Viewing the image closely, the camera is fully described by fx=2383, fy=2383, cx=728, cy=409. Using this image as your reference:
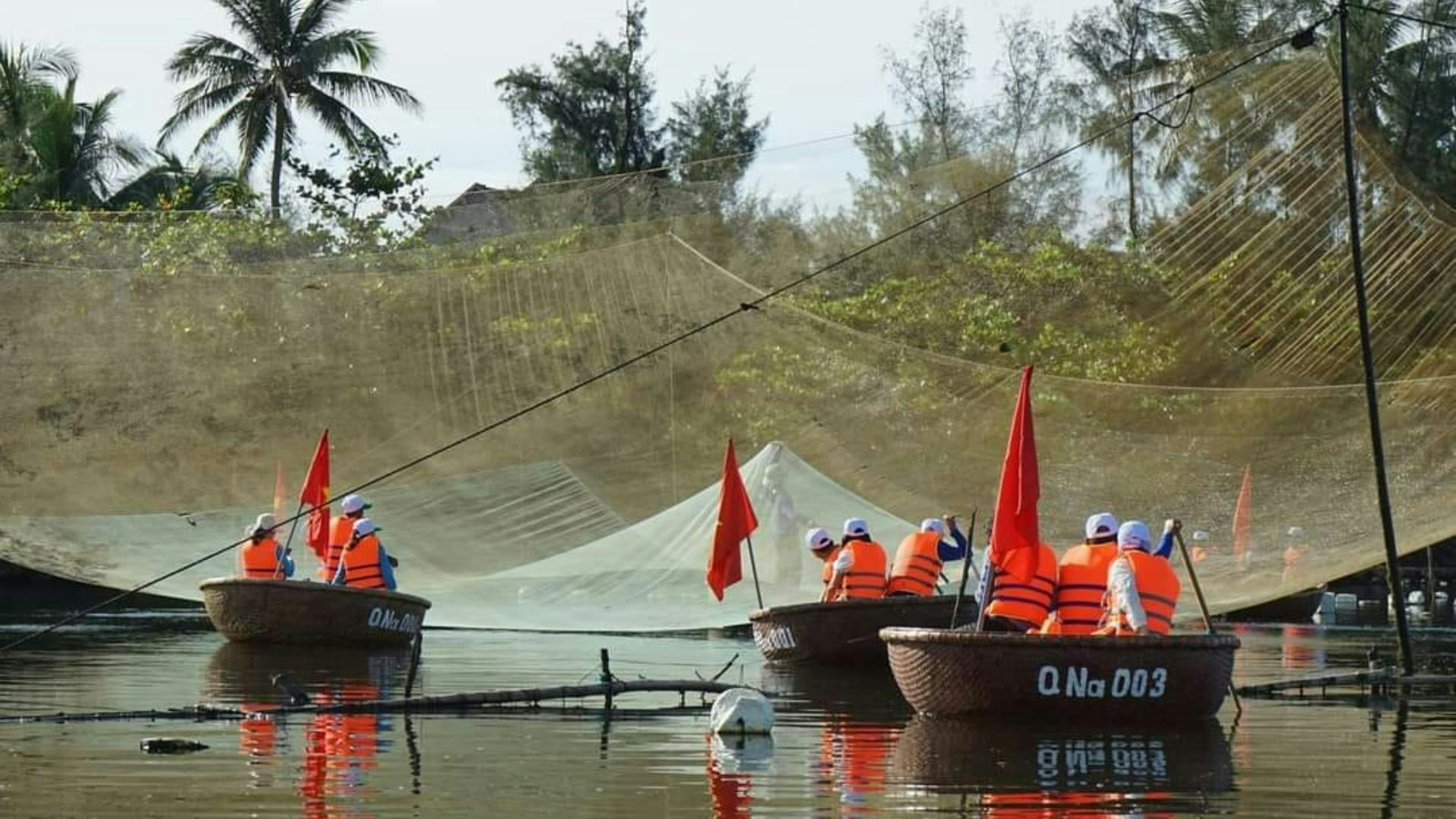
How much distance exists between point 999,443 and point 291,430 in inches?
283

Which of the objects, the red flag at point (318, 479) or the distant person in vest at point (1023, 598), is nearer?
the distant person in vest at point (1023, 598)

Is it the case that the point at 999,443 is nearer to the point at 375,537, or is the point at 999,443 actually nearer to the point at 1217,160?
the point at 1217,160

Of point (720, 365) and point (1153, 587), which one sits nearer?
point (1153, 587)

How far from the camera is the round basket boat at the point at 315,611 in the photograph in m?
23.8

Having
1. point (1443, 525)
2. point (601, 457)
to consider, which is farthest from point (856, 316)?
point (1443, 525)

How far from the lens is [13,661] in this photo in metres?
22.5

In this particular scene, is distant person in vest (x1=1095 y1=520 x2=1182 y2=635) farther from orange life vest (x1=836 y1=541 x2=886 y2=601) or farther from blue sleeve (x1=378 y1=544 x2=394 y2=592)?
blue sleeve (x1=378 y1=544 x2=394 y2=592)

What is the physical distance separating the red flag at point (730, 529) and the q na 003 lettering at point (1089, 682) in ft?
24.8

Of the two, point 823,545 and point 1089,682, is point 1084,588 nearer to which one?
point 1089,682

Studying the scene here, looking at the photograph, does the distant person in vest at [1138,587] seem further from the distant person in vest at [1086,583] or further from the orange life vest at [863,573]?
the orange life vest at [863,573]

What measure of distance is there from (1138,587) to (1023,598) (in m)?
0.95

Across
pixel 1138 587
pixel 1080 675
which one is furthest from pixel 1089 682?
pixel 1138 587

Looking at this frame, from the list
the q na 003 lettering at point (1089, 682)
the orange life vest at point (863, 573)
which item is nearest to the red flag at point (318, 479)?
the orange life vest at point (863, 573)

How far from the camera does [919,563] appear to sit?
73.3 feet
